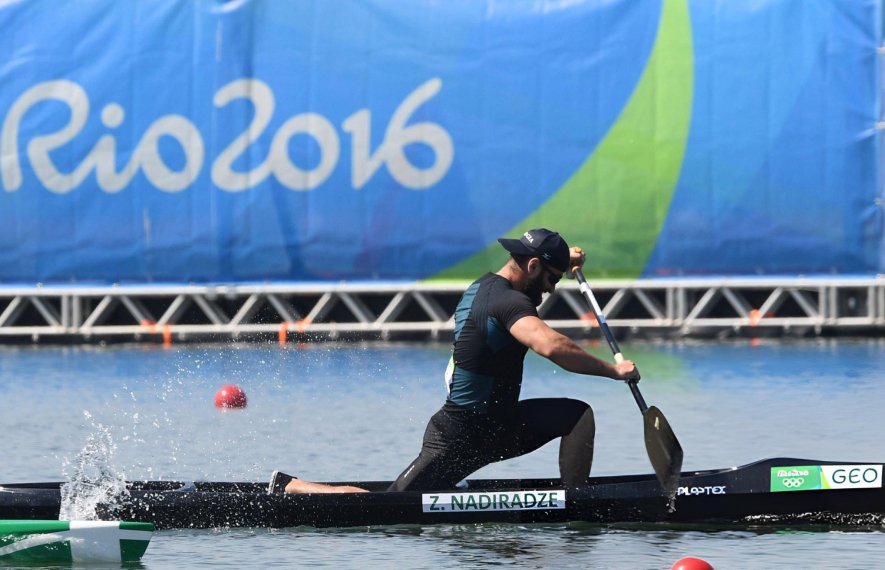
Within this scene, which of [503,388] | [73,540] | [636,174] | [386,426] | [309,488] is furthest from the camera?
[636,174]

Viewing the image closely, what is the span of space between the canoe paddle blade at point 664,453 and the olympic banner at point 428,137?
15791mm

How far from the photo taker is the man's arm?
37.8 ft

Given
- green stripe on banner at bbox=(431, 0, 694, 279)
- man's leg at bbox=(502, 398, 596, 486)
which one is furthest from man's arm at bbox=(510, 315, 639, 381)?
green stripe on banner at bbox=(431, 0, 694, 279)

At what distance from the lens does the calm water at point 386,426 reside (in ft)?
38.7

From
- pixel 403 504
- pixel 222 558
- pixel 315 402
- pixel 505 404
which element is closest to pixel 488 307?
pixel 505 404

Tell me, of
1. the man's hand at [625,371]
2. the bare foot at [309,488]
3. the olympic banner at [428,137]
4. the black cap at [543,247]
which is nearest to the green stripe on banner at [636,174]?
the olympic banner at [428,137]

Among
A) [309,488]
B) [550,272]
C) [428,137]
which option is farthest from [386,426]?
[428,137]

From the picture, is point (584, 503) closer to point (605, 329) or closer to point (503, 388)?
point (503, 388)

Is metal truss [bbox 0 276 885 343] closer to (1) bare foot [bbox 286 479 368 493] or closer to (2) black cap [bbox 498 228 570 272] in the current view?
(1) bare foot [bbox 286 479 368 493]

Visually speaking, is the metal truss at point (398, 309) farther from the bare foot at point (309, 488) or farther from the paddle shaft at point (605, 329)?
the bare foot at point (309, 488)

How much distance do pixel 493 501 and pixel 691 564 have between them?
211cm

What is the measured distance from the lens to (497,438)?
476 inches

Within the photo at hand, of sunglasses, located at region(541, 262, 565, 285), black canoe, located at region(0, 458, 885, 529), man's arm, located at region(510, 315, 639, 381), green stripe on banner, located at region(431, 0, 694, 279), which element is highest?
green stripe on banner, located at region(431, 0, 694, 279)

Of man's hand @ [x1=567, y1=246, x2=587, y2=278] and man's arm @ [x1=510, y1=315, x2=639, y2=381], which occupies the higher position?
man's hand @ [x1=567, y1=246, x2=587, y2=278]
